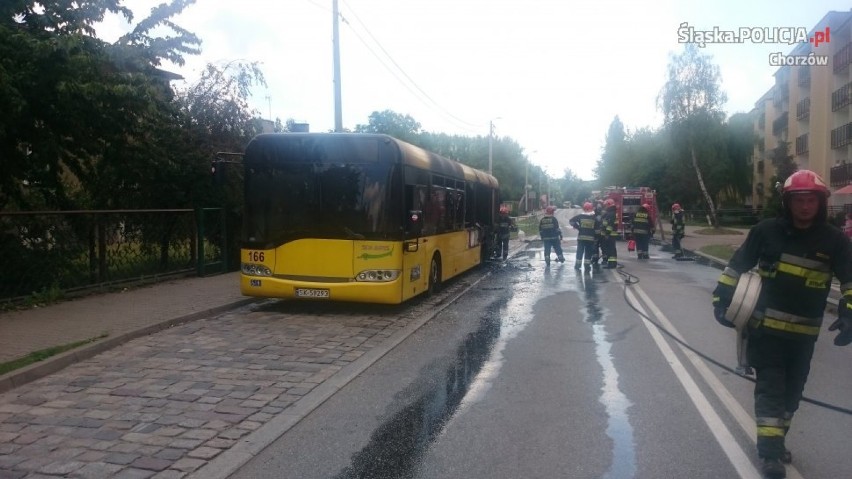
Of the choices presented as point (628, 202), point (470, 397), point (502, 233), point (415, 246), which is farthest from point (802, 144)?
point (470, 397)

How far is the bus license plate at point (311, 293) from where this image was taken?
1050cm

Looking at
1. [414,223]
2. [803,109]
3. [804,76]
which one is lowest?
[414,223]

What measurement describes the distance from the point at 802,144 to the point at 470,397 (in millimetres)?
48225

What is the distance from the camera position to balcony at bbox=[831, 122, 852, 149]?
3737 centimetres

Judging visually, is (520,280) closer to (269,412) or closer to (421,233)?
(421,233)

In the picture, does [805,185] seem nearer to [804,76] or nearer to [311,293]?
[311,293]

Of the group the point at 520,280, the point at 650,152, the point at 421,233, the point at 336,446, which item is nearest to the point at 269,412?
the point at 336,446

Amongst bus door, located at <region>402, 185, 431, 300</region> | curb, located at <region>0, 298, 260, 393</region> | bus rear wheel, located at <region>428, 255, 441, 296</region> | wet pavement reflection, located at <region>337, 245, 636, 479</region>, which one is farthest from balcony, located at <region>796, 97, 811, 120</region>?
curb, located at <region>0, 298, 260, 393</region>

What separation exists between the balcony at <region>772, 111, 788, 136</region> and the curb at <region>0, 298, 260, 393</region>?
5355 cm

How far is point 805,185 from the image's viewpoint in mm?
4320

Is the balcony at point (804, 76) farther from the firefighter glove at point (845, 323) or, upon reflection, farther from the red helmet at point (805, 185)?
the firefighter glove at point (845, 323)

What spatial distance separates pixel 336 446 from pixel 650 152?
6292 cm

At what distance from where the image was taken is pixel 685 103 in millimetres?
44938

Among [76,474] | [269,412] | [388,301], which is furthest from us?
[388,301]
